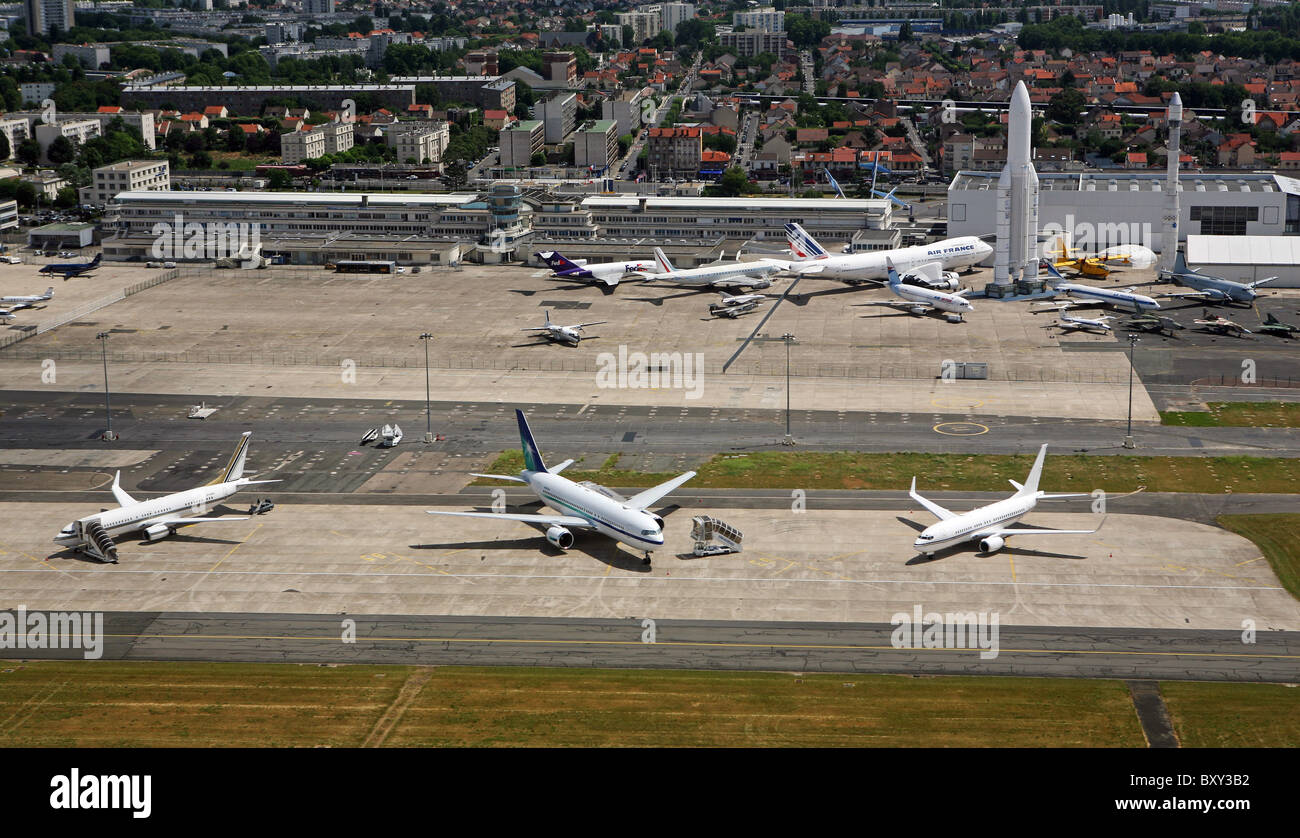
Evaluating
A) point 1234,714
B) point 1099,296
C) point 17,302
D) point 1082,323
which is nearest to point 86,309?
point 17,302

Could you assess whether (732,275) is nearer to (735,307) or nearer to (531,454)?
(735,307)

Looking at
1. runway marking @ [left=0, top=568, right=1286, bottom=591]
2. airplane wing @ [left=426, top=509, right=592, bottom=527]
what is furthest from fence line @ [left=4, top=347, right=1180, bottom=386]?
runway marking @ [left=0, top=568, right=1286, bottom=591]

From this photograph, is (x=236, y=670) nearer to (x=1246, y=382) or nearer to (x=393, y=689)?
(x=393, y=689)

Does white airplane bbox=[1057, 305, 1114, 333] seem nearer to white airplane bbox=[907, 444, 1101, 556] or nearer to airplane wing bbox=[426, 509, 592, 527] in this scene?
white airplane bbox=[907, 444, 1101, 556]

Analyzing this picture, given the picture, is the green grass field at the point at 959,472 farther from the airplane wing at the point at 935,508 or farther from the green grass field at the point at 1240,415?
the green grass field at the point at 1240,415

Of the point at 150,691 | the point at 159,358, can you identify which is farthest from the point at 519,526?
the point at 159,358

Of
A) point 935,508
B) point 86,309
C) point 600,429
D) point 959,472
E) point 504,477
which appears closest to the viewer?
point 935,508
